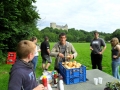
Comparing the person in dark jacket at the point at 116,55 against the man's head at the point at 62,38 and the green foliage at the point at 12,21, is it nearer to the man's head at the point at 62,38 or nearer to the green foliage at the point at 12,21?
the man's head at the point at 62,38

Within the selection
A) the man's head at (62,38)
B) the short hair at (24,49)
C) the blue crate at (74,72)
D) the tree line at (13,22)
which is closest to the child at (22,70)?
the short hair at (24,49)

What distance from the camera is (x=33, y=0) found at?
10.5m

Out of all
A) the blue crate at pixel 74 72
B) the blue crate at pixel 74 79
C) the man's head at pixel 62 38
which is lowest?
the blue crate at pixel 74 79

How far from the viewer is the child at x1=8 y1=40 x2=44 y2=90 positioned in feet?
4.73

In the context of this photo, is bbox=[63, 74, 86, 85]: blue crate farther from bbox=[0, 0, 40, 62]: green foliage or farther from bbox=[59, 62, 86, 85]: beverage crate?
bbox=[0, 0, 40, 62]: green foliage

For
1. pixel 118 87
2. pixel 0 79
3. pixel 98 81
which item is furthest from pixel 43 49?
pixel 118 87

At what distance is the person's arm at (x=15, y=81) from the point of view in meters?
1.40

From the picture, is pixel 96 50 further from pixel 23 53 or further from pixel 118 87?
pixel 23 53

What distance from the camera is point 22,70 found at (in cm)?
154

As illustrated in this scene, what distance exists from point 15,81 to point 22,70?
0.53 feet

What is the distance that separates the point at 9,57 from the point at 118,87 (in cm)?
782

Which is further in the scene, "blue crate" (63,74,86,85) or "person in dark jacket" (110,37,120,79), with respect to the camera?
"person in dark jacket" (110,37,120,79)

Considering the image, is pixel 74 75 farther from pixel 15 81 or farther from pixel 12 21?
pixel 12 21

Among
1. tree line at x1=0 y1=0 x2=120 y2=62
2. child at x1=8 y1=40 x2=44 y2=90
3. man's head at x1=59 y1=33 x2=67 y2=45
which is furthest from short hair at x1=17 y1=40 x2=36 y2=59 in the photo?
tree line at x1=0 y1=0 x2=120 y2=62
